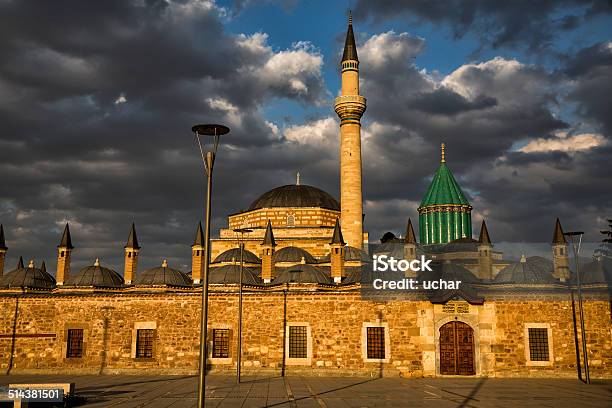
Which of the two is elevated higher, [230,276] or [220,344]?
[230,276]

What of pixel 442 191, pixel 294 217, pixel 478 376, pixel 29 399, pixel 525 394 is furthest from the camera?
pixel 442 191

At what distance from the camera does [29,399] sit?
14.7 metres

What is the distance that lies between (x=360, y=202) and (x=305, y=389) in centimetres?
1914

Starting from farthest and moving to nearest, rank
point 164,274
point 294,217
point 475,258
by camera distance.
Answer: point 294,217
point 475,258
point 164,274

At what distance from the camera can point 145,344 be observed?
2672 centimetres

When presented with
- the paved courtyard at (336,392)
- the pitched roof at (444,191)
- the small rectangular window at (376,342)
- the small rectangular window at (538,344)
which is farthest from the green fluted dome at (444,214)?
the paved courtyard at (336,392)

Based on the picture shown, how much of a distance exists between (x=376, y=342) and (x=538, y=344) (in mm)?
6649

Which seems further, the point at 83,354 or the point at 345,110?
the point at 345,110

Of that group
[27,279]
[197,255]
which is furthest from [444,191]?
[27,279]

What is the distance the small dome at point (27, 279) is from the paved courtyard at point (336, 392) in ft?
29.1

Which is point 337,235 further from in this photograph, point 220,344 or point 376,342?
point 220,344

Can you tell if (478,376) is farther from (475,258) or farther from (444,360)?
(475,258)

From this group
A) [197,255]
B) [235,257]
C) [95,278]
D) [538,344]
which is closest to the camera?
[538,344]

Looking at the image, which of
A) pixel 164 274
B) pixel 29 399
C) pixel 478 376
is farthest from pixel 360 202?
pixel 29 399
